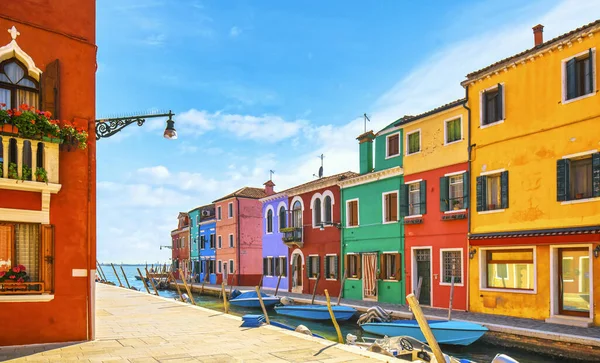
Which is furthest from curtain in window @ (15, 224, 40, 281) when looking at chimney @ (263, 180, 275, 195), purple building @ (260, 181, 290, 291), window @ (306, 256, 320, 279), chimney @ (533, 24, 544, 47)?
chimney @ (263, 180, 275, 195)

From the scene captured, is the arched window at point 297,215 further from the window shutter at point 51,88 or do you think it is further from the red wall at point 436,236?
the window shutter at point 51,88

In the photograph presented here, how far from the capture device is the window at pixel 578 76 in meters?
14.6

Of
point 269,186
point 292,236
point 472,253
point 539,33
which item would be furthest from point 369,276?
point 269,186

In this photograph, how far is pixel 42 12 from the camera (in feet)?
30.8

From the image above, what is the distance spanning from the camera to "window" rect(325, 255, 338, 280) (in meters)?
25.9

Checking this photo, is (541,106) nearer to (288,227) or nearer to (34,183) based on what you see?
(34,183)

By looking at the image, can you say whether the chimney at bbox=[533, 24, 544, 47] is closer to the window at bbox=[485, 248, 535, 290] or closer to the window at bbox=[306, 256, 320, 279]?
the window at bbox=[485, 248, 535, 290]

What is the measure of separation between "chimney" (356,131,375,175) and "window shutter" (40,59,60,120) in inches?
670

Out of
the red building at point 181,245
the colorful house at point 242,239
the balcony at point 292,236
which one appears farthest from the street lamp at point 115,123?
the red building at point 181,245

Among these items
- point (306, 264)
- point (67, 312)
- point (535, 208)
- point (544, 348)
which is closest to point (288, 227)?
point (306, 264)

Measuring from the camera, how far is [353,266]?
24.9 metres

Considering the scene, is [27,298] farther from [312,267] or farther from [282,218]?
[282,218]

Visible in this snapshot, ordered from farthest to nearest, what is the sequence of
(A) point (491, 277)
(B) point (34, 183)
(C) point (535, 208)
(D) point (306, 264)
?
1. (D) point (306, 264)
2. (A) point (491, 277)
3. (C) point (535, 208)
4. (B) point (34, 183)

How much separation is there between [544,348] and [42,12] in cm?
1394
